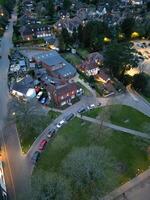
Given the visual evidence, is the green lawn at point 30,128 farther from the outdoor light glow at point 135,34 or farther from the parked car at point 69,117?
the outdoor light glow at point 135,34

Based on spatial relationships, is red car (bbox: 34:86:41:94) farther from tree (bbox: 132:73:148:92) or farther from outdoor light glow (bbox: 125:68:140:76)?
outdoor light glow (bbox: 125:68:140:76)

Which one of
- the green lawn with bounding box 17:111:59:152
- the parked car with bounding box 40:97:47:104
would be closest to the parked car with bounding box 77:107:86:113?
the green lawn with bounding box 17:111:59:152

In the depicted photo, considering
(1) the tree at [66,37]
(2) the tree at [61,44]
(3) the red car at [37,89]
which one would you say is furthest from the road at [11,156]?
(1) the tree at [66,37]

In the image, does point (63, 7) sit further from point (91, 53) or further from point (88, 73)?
point (88, 73)

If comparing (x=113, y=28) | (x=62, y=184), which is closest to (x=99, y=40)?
(x=113, y=28)

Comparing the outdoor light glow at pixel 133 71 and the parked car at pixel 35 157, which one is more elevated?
the outdoor light glow at pixel 133 71

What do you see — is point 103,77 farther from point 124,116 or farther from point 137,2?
point 137,2

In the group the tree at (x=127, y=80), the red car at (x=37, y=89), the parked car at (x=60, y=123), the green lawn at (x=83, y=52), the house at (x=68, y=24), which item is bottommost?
the parked car at (x=60, y=123)
